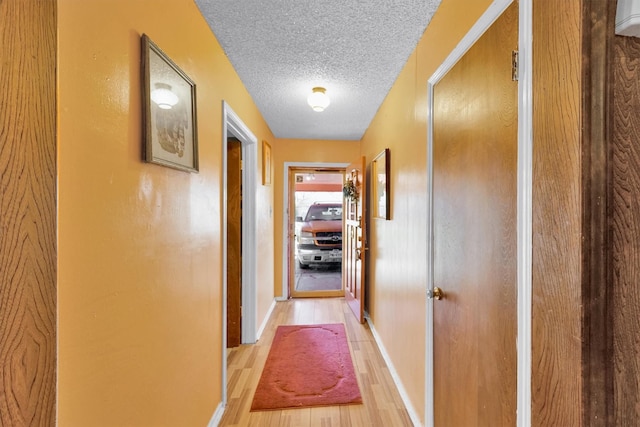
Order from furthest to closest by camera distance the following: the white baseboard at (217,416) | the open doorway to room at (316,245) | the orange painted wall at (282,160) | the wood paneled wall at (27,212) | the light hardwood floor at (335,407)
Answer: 1. the open doorway to room at (316,245)
2. the orange painted wall at (282,160)
3. the light hardwood floor at (335,407)
4. the white baseboard at (217,416)
5. the wood paneled wall at (27,212)

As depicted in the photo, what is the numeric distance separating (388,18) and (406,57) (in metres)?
0.45

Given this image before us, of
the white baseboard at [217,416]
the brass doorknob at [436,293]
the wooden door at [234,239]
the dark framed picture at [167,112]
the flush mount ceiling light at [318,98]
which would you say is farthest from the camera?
the wooden door at [234,239]

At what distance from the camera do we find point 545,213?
71 cm

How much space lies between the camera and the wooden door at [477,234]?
0.90m

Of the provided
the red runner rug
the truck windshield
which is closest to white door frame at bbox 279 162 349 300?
the red runner rug

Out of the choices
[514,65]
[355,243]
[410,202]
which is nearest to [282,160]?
[355,243]

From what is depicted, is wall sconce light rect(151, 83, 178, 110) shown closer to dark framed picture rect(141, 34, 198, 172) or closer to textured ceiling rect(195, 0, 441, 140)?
dark framed picture rect(141, 34, 198, 172)

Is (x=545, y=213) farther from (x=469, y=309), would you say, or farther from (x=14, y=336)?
(x=14, y=336)

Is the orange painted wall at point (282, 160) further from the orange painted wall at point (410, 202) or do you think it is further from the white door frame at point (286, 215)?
the orange painted wall at point (410, 202)

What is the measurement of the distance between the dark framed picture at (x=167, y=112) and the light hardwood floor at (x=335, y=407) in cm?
160

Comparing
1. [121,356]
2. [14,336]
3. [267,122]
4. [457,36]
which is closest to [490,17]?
[457,36]

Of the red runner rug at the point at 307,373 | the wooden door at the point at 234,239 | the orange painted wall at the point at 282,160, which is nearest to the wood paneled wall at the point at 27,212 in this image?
the red runner rug at the point at 307,373

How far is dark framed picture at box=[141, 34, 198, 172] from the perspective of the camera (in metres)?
0.99

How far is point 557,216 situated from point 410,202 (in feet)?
3.89
